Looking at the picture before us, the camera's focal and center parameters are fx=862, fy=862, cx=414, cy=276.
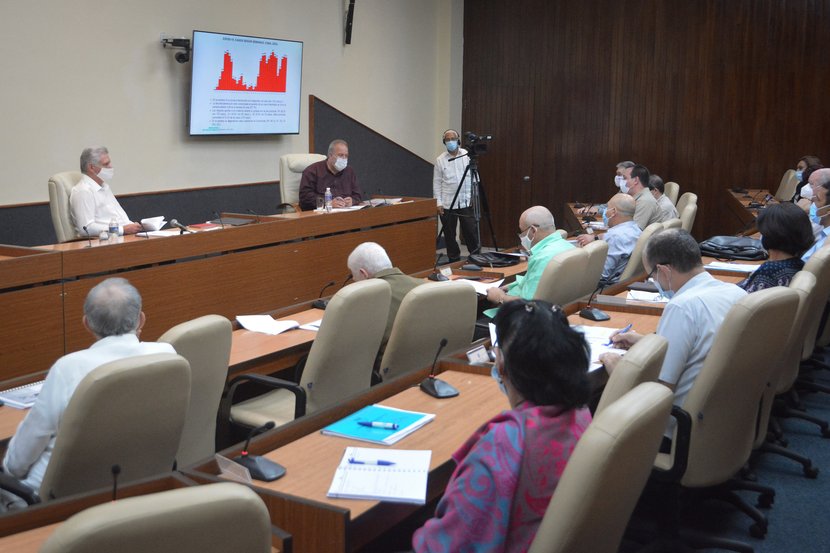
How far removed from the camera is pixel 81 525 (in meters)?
1.32

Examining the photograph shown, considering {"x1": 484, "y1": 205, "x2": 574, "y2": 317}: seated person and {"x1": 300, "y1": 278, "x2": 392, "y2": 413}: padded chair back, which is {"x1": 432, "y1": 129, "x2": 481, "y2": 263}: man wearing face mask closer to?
{"x1": 484, "y1": 205, "x2": 574, "y2": 317}: seated person

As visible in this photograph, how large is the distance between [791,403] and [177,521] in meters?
4.45

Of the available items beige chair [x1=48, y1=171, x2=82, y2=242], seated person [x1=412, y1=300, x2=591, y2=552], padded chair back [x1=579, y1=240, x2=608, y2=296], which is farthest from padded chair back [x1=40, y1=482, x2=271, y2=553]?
beige chair [x1=48, y1=171, x2=82, y2=242]

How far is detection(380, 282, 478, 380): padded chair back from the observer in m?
3.47

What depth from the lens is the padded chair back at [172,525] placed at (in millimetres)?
1318

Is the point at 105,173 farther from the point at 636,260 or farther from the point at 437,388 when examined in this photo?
the point at 437,388

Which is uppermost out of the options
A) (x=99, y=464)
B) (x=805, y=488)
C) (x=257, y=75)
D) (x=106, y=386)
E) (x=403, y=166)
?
(x=257, y=75)

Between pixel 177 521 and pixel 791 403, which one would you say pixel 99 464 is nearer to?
pixel 177 521

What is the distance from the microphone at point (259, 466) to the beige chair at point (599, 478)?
2.52ft

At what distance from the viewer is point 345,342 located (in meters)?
3.45

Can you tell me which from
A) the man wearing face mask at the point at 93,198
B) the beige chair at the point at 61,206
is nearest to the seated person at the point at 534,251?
the man wearing face mask at the point at 93,198

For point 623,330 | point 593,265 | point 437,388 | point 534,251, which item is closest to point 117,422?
point 437,388

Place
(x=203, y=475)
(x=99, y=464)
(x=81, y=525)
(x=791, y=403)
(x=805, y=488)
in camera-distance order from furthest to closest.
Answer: (x=791, y=403)
(x=805, y=488)
(x=99, y=464)
(x=203, y=475)
(x=81, y=525)

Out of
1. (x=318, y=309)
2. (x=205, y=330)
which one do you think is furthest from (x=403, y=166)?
(x=205, y=330)
